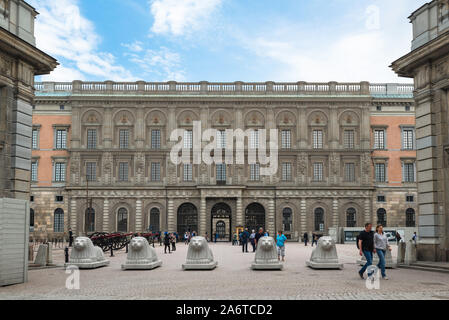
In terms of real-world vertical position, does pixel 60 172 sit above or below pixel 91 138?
below

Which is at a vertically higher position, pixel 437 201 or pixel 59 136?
pixel 59 136

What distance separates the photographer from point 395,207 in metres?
58.2

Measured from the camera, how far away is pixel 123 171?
190 ft

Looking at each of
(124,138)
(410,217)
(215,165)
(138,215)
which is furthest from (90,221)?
(410,217)

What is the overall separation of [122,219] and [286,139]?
19.7 metres

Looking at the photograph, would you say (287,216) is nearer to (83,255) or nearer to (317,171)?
(317,171)

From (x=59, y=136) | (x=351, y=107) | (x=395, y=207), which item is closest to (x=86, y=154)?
(x=59, y=136)

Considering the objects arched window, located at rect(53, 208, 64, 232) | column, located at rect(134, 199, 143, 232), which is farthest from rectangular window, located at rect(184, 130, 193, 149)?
arched window, located at rect(53, 208, 64, 232)

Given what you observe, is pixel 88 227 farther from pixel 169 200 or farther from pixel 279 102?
pixel 279 102

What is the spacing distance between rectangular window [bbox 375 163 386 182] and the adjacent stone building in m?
35.6

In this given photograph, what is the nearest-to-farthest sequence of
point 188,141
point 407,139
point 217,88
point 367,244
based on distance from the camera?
point 367,244 < point 188,141 < point 407,139 < point 217,88

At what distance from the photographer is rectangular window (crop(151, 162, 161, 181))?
58094 millimetres
